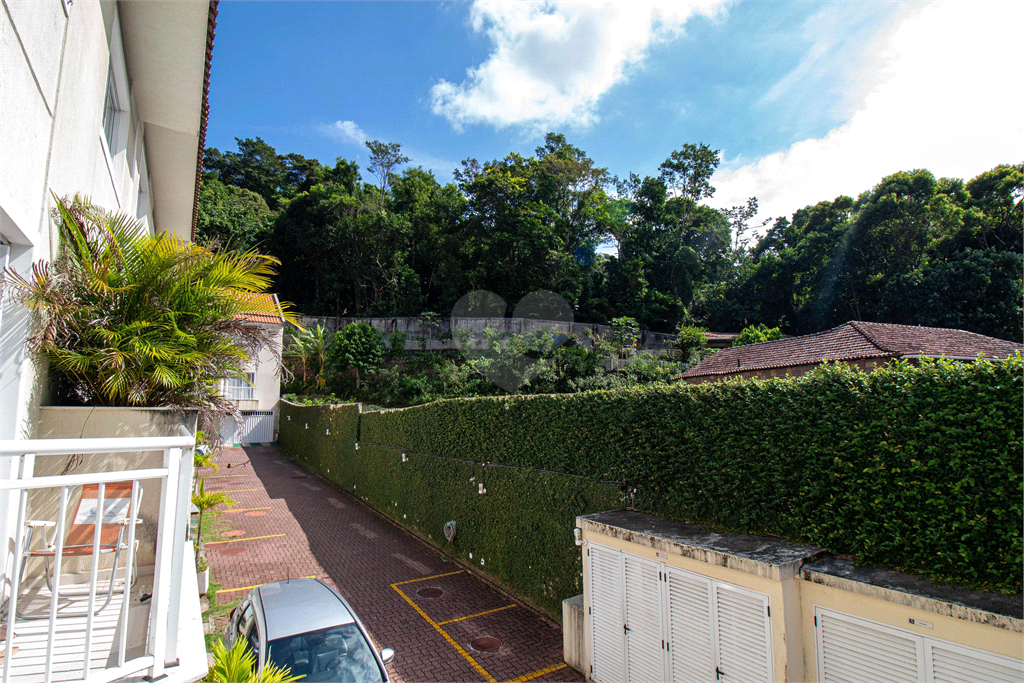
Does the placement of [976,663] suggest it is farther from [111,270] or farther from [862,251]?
[862,251]

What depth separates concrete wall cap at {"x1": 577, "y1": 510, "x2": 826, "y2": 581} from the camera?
192 inches

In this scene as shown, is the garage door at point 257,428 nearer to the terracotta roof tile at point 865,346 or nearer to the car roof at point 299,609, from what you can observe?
the terracotta roof tile at point 865,346

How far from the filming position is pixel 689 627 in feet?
18.3

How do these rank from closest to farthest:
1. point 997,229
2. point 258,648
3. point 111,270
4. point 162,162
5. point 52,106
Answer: point 52,106 → point 111,270 → point 258,648 → point 162,162 → point 997,229

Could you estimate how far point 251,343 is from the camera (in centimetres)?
596

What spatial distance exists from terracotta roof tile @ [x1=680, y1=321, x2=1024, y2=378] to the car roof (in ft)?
61.5

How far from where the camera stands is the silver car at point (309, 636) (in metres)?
5.49

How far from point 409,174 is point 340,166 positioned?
652 cm

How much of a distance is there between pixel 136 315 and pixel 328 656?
4.17 meters

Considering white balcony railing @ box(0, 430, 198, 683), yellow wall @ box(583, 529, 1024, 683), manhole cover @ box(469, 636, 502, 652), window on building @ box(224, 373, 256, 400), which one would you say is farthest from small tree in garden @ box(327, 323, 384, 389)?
white balcony railing @ box(0, 430, 198, 683)

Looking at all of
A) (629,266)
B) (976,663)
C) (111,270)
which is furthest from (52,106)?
(629,266)

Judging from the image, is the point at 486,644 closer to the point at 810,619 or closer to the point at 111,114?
the point at 810,619

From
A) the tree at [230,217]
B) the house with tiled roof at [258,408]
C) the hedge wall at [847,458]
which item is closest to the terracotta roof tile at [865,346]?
the hedge wall at [847,458]

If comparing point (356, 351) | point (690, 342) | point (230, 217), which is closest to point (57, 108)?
point (356, 351)
